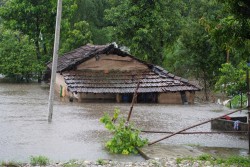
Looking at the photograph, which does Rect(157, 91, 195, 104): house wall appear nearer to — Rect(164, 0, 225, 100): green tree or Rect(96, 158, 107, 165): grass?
Rect(164, 0, 225, 100): green tree

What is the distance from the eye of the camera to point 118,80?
2922 cm

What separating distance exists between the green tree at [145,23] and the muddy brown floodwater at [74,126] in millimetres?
9680

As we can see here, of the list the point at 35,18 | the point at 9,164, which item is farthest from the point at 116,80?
the point at 9,164

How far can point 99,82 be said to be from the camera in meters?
28.6

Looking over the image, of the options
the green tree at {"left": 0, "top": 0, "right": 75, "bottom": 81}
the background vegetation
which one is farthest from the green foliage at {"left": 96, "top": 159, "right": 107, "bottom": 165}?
the green tree at {"left": 0, "top": 0, "right": 75, "bottom": 81}

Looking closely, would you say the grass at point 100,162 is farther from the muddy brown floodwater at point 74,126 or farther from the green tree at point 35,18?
the green tree at point 35,18

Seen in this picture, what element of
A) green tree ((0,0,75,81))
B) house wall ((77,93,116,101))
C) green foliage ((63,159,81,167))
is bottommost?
green foliage ((63,159,81,167))

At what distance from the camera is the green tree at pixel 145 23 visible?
35875 mm

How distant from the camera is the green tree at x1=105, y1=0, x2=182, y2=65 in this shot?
35875 millimetres

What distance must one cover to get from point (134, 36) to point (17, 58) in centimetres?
1033

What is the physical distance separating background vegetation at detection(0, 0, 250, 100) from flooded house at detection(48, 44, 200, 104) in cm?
433

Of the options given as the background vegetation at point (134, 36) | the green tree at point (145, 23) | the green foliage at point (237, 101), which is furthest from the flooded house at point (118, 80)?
the green tree at point (145, 23)

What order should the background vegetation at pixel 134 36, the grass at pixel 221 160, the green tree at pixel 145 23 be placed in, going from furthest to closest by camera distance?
the green tree at pixel 145 23 < the background vegetation at pixel 134 36 < the grass at pixel 221 160

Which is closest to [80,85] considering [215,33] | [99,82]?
[99,82]
